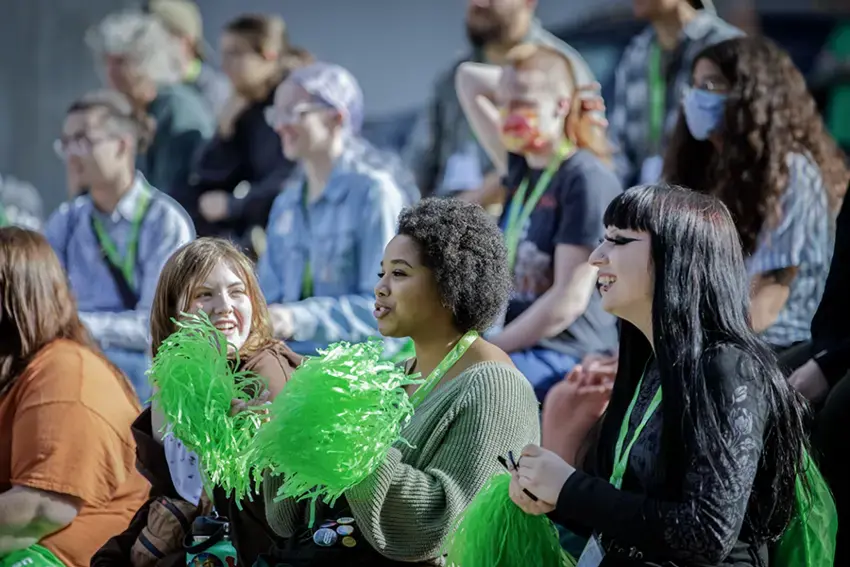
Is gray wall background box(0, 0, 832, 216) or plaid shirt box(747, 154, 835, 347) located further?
gray wall background box(0, 0, 832, 216)

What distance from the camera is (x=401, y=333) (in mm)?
3461

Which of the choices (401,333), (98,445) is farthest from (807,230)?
(98,445)

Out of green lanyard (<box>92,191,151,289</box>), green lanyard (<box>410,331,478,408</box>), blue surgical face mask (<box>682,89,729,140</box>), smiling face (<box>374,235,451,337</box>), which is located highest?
blue surgical face mask (<box>682,89,729,140</box>)

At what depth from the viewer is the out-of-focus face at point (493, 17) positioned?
629 centimetres

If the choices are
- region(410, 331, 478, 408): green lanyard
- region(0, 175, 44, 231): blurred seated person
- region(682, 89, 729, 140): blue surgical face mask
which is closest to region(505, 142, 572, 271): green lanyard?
region(682, 89, 729, 140): blue surgical face mask

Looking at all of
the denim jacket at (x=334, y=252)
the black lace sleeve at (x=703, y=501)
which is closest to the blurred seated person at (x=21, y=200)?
the denim jacket at (x=334, y=252)

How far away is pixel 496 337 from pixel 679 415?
2.11 m

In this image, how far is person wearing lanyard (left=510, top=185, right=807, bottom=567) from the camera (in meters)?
2.72

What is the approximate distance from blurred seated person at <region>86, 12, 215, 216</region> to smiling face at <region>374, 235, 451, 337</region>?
12.9 feet

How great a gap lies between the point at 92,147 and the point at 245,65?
0.99 m

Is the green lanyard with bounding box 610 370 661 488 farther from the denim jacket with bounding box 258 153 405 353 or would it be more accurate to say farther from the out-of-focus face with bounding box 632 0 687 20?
the out-of-focus face with bounding box 632 0 687 20

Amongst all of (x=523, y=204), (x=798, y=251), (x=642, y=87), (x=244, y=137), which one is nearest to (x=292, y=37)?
(x=244, y=137)

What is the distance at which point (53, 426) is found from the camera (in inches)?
163

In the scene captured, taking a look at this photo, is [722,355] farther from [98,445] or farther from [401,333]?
[98,445]
